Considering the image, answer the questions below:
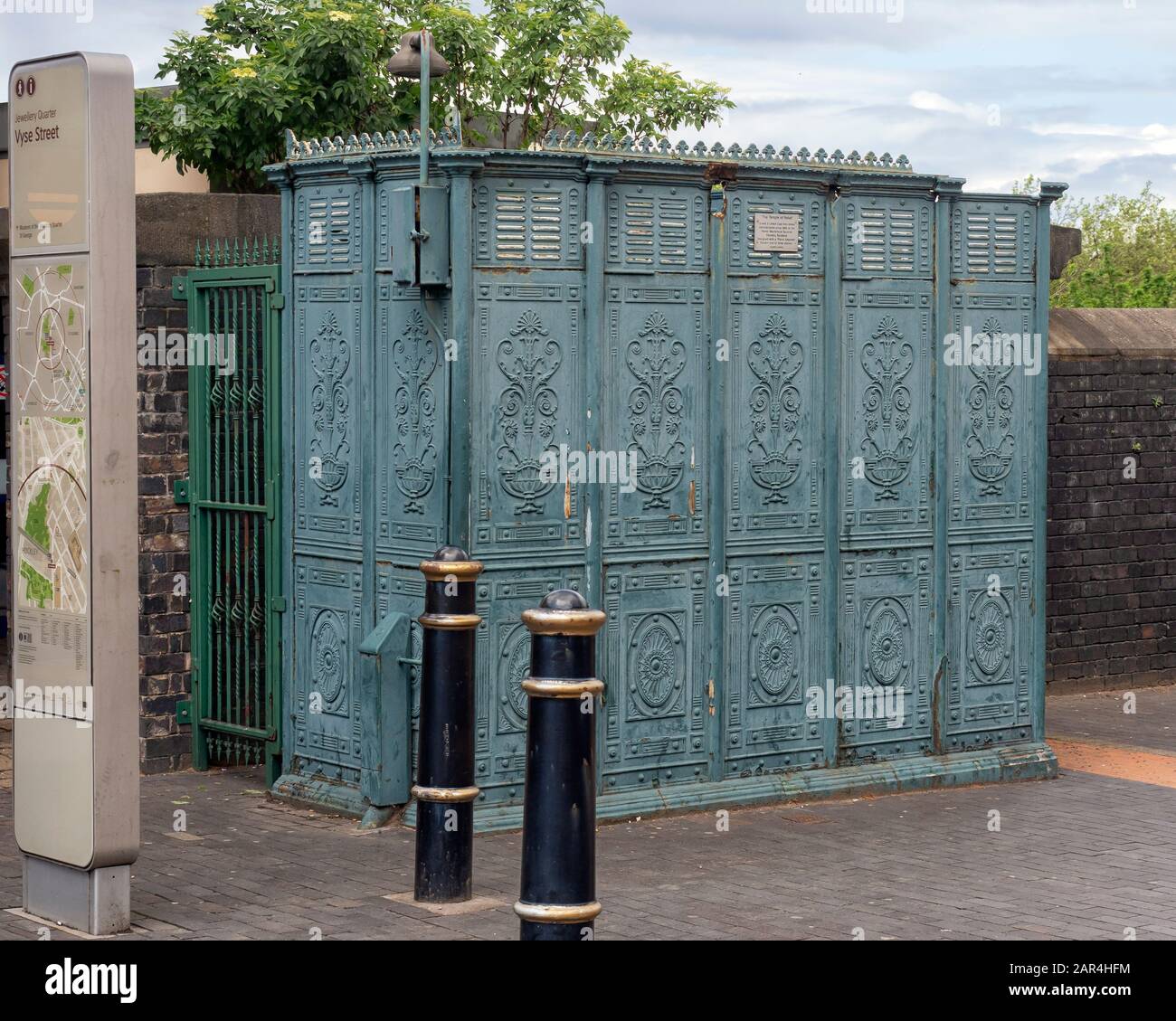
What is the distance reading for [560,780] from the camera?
502 cm

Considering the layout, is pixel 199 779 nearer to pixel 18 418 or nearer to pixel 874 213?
pixel 18 418

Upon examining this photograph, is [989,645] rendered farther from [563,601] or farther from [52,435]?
[52,435]

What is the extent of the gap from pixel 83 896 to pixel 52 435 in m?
1.55

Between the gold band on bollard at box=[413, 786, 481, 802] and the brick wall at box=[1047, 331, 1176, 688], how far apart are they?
6514 mm

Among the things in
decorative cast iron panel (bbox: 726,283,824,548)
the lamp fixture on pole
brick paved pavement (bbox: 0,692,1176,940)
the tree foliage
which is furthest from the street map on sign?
the tree foliage

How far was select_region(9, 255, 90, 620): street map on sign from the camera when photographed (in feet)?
20.3

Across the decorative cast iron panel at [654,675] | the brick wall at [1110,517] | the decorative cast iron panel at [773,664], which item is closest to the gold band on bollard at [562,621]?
the decorative cast iron panel at [654,675]

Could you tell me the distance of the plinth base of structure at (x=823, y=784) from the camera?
8.16m

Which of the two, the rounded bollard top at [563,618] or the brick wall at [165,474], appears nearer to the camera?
the rounded bollard top at [563,618]

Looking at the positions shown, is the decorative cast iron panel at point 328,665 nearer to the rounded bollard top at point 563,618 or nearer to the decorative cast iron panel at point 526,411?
the decorative cast iron panel at point 526,411

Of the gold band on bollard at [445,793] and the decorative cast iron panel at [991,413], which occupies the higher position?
the decorative cast iron panel at [991,413]

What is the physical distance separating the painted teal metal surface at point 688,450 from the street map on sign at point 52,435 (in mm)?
1813

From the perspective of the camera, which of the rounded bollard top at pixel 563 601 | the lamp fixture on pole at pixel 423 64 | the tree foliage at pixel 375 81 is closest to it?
the rounded bollard top at pixel 563 601

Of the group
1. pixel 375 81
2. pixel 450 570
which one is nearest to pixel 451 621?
pixel 450 570
